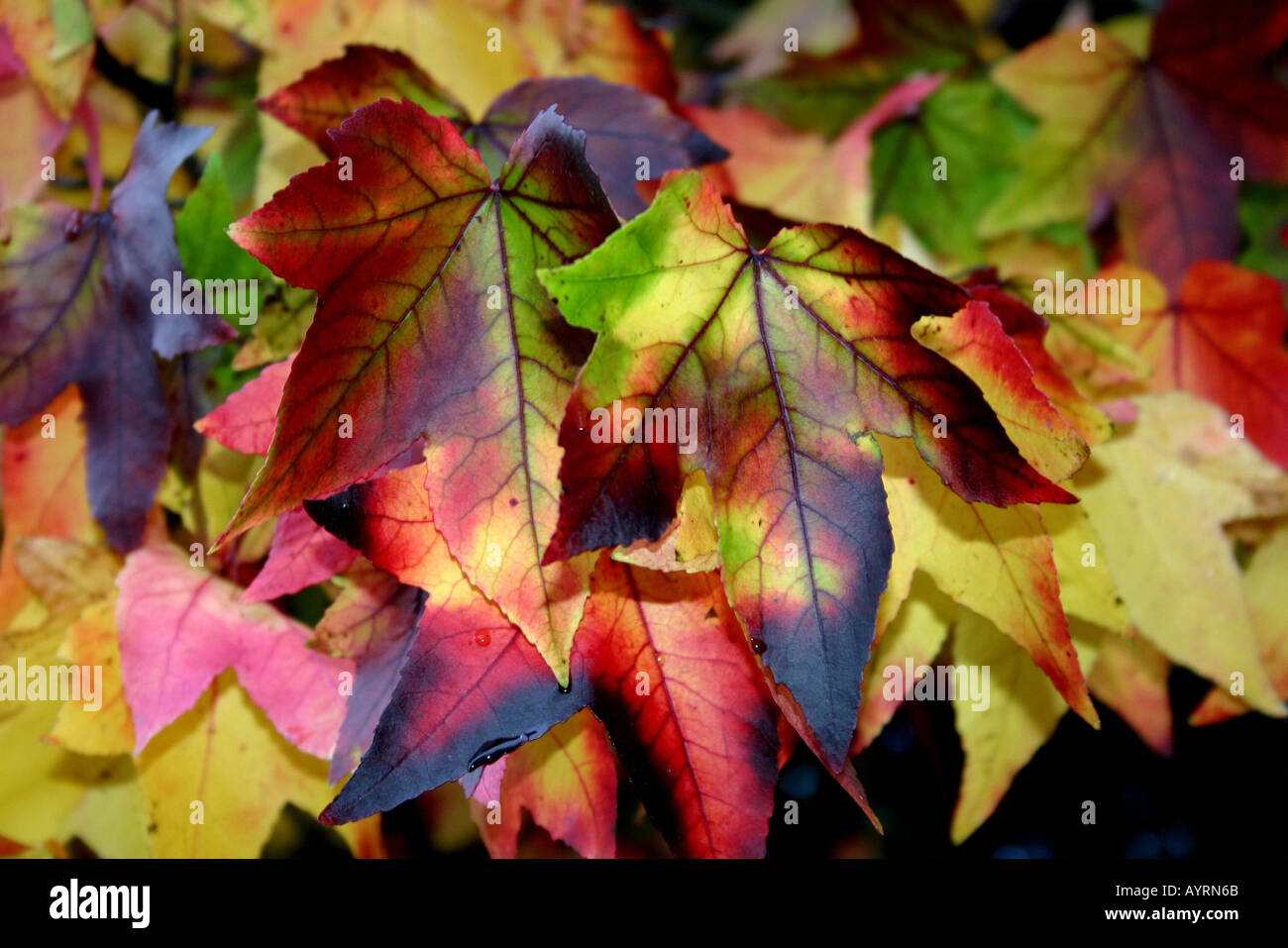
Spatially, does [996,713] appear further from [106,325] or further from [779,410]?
[106,325]

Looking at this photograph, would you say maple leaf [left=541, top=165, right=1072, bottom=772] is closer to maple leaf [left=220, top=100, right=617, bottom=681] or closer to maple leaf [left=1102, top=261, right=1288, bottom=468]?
maple leaf [left=220, top=100, right=617, bottom=681]

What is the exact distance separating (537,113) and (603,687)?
0.85 ft

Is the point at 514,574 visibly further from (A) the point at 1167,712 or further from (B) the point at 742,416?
(A) the point at 1167,712

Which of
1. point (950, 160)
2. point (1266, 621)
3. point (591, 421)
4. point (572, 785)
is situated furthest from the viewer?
point (950, 160)

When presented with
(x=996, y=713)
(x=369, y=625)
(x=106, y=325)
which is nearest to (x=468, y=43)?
(x=106, y=325)

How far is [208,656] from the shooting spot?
42 cm

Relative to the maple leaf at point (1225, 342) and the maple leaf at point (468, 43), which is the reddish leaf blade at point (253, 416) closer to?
the maple leaf at point (468, 43)

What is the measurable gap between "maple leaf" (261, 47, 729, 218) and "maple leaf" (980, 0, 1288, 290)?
0.93 ft

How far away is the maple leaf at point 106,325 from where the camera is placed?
0.43 meters

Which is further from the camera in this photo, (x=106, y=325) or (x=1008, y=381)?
(x=106, y=325)

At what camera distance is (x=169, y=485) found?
0.46 metres

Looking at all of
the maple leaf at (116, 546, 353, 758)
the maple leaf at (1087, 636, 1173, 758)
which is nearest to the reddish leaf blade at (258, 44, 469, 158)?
the maple leaf at (116, 546, 353, 758)

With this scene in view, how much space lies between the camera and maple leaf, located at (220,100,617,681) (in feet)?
1.01
